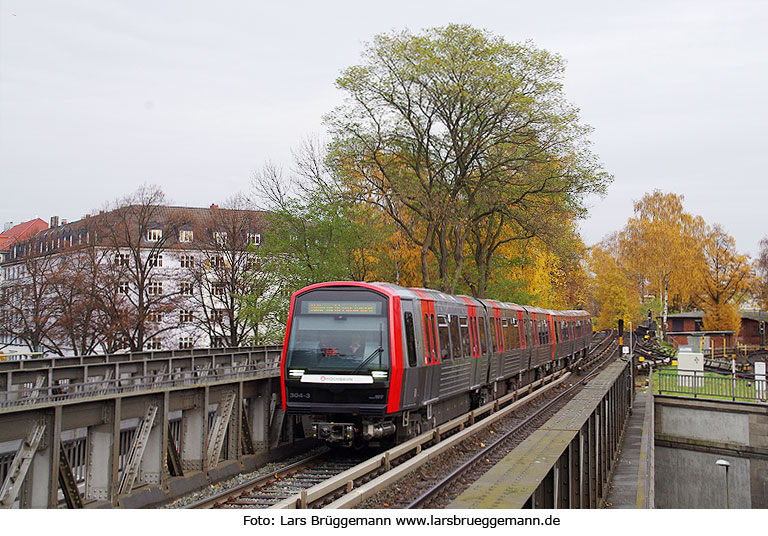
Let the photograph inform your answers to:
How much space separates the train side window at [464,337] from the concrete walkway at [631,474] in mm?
4274

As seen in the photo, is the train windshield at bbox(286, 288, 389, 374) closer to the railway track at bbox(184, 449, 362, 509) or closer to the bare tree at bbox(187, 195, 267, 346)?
the railway track at bbox(184, 449, 362, 509)

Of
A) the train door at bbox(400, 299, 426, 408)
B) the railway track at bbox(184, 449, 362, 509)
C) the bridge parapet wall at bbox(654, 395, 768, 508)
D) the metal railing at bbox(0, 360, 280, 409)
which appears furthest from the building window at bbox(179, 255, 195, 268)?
the train door at bbox(400, 299, 426, 408)

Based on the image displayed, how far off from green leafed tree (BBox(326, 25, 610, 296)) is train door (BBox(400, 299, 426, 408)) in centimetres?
1736

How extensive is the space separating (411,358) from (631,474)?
594 centimetres

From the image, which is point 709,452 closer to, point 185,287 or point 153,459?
point 153,459

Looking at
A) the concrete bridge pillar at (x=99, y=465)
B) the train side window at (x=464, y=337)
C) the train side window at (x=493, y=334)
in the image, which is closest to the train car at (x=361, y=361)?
the train side window at (x=464, y=337)

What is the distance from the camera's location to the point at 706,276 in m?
69.9

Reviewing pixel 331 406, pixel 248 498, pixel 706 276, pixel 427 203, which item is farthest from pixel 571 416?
pixel 706 276

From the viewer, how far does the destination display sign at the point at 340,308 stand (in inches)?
566

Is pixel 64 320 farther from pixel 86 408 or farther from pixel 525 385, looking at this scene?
pixel 86 408

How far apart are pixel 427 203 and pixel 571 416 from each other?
1886 centimetres

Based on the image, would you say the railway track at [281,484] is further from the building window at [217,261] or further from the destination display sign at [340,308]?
the building window at [217,261]

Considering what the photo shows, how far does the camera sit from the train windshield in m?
14.2

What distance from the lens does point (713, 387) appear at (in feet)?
95.9
